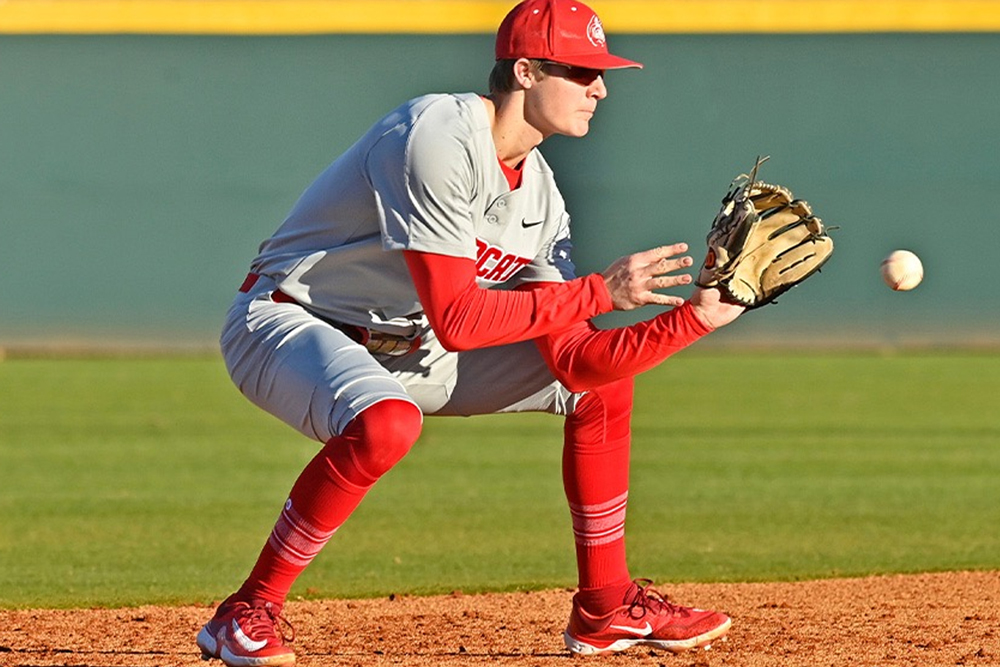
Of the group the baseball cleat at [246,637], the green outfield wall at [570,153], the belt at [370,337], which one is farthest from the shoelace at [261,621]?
the green outfield wall at [570,153]

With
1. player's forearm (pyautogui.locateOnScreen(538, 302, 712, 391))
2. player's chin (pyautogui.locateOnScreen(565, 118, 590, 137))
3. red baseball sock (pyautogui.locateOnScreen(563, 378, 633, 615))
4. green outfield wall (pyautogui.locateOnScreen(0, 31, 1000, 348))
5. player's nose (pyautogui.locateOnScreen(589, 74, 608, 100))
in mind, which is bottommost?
green outfield wall (pyautogui.locateOnScreen(0, 31, 1000, 348))

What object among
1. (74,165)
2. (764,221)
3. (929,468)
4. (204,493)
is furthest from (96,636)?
(74,165)

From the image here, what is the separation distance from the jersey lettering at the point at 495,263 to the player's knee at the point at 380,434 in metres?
0.48

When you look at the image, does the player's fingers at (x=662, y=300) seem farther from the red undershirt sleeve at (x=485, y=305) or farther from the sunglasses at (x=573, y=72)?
the sunglasses at (x=573, y=72)

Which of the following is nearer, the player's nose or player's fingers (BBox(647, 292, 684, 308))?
player's fingers (BBox(647, 292, 684, 308))

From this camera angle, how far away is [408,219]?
315cm

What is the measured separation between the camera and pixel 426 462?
25.0 feet

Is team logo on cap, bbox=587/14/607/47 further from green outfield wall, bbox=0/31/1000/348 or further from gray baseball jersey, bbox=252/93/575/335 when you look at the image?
green outfield wall, bbox=0/31/1000/348

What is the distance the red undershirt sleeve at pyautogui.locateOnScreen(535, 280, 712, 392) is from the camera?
3.37m

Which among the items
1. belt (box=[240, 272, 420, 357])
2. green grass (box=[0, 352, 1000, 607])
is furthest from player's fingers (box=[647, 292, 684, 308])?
green grass (box=[0, 352, 1000, 607])

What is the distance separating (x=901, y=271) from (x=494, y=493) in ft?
10.2

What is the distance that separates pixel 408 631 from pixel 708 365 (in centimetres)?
860

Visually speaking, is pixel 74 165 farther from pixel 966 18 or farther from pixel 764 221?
pixel 764 221

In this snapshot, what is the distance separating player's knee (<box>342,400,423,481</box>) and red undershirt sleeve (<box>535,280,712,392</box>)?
475 mm
